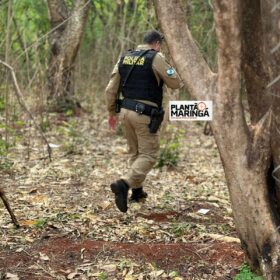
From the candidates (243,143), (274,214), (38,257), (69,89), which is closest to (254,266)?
(274,214)

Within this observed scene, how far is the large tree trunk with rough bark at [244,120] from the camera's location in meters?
3.67

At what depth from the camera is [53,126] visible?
10406 millimetres

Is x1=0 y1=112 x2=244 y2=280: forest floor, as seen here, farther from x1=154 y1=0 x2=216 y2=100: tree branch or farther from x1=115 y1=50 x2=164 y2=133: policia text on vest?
x1=154 y1=0 x2=216 y2=100: tree branch

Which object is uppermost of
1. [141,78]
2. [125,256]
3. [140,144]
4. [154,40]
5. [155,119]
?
[154,40]

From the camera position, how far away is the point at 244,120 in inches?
146

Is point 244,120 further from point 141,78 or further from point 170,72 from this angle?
point 141,78

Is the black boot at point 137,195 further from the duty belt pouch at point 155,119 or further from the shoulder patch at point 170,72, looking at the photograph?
the shoulder patch at point 170,72

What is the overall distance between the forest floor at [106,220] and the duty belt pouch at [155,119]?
90 cm

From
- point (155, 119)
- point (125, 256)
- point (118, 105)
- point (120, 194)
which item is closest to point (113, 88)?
point (118, 105)

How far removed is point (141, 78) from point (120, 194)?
48.4 inches

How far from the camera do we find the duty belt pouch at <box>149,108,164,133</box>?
18.5 feet

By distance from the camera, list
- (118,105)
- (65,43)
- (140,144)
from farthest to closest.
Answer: (65,43) < (118,105) < (140,144)

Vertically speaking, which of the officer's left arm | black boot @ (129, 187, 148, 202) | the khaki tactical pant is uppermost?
the officer's left arm

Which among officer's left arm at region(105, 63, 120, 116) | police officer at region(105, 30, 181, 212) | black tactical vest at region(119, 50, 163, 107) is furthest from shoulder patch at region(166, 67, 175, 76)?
officer's left arm at region(105, 63, 120, 116)
